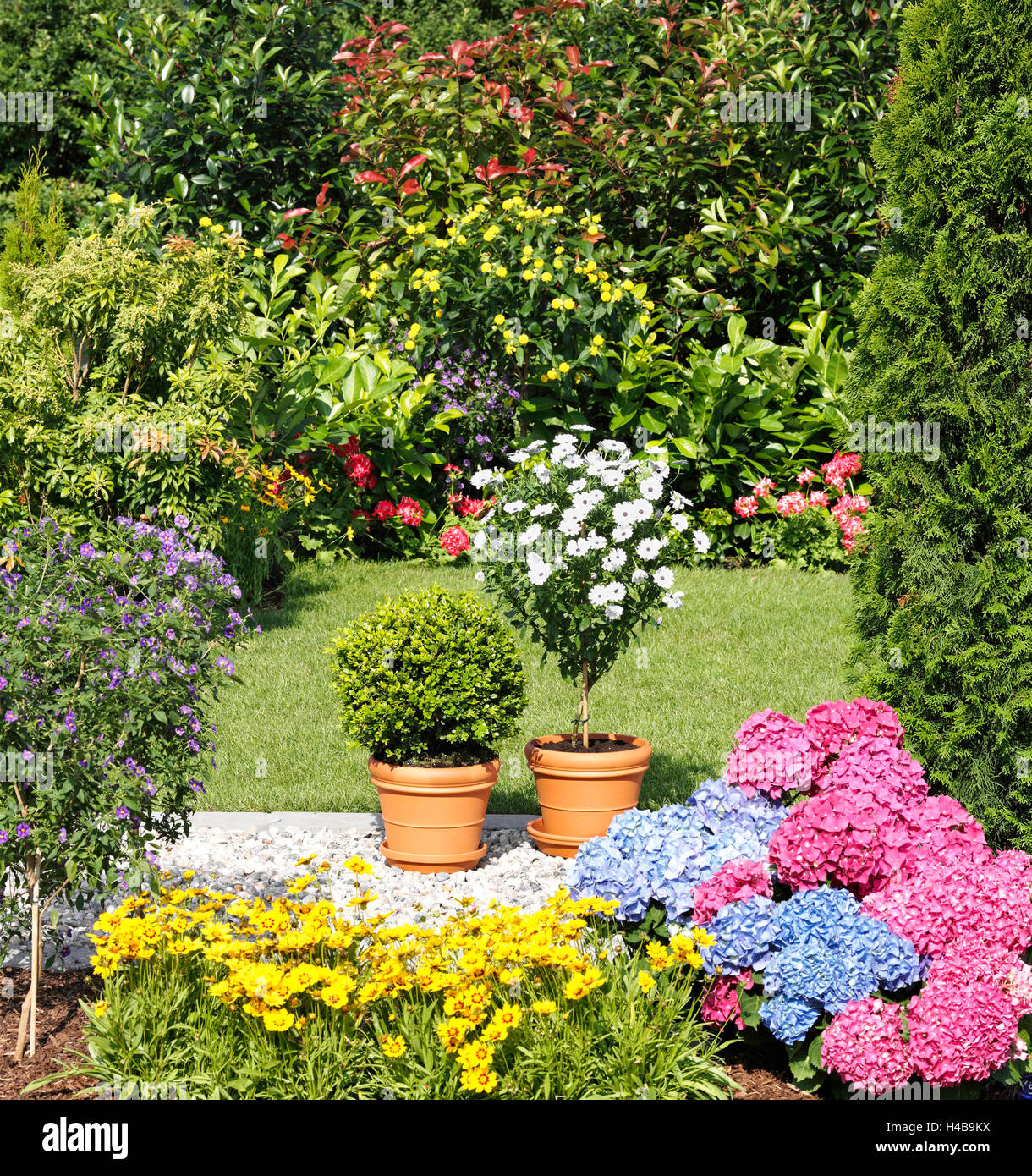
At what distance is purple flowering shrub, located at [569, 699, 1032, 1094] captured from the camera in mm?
2803

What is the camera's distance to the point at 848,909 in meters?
3.02

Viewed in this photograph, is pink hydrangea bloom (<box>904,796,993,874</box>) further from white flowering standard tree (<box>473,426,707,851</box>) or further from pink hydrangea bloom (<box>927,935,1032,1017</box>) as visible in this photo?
white flowering standard tree (<box>473,426,707,851</box>)

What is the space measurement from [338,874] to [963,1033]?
2340 millimetres

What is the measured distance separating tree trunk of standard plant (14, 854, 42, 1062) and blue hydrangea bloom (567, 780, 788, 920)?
1.48 meters

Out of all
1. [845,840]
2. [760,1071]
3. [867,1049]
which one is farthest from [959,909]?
[760,1071]

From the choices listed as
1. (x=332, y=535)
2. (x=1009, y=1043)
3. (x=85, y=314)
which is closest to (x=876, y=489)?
(x=1009, y=1043)

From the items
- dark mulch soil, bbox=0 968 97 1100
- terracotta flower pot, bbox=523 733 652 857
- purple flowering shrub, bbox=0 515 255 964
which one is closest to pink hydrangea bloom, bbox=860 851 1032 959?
terracotta flower pot, bbox=523 733 652 857

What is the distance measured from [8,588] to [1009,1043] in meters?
2.79

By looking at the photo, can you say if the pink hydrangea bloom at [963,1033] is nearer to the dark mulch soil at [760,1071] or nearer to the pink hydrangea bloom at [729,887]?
the dark mulch soil at [760,1071]

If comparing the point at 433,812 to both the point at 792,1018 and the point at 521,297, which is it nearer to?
the point at 792,1018

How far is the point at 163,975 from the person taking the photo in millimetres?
3010

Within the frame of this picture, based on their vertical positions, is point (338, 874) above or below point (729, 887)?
below
